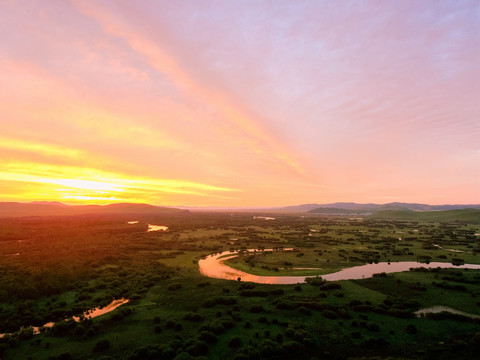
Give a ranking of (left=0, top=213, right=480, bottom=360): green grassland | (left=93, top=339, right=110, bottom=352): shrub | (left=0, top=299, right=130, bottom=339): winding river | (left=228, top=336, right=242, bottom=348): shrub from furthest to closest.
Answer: (left=0, top=299, right=130, bottom=339): winding river
(left=228, top=336, right=242, bottom=348): shrub
(left=93, top=339, right=110, bottom=352): shrub
(left=0, top=213, right=480, bottom=360): green grassland

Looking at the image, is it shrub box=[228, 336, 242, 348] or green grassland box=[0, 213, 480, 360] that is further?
shrub box=[228, 336, 242, 348]

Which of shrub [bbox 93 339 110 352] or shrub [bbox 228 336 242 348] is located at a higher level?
shrub [bbox 228 336 242 348]

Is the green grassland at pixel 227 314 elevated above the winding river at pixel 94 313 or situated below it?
above

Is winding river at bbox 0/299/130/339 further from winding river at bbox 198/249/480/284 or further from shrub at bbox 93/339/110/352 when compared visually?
winding river at bbox 198/249/480/284

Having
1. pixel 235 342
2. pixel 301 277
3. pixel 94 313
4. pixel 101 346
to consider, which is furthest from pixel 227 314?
pixel 301 277

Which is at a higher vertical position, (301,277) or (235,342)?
(235,342)

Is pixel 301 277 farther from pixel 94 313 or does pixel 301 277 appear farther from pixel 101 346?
pixel 101 346

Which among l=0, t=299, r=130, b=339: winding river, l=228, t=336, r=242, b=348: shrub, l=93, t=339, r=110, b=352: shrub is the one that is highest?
l=228, t=336, r=242, b=348: shrub

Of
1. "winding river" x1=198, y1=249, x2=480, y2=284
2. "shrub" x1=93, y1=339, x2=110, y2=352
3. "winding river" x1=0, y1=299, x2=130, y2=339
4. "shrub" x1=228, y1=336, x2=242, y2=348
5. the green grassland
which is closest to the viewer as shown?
the green grassland

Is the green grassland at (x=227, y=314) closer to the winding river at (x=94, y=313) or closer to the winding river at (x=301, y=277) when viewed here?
the winding river at (x=94, y=313)

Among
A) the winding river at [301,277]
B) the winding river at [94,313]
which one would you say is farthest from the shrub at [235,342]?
the winding river at [301,277]

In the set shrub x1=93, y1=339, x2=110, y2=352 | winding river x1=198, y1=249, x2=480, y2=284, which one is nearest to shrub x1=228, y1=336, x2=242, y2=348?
shrub x1=93, y1=339, x2=110, y2=352
